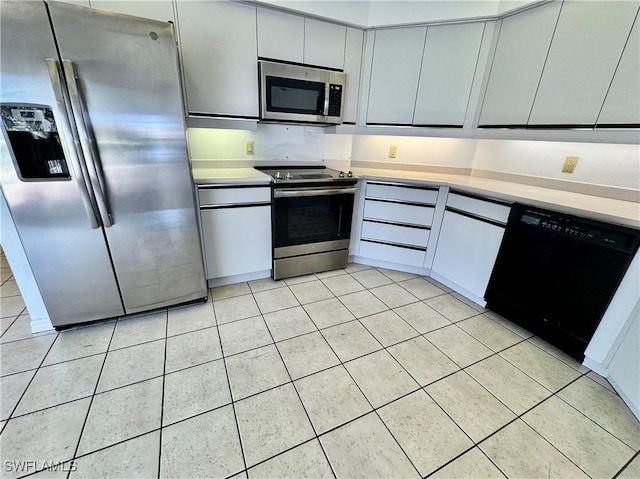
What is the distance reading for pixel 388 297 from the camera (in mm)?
2340

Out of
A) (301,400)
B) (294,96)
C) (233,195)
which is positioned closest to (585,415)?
(301,400)

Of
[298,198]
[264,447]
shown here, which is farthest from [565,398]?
[298,198]

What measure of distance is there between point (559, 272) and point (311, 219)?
1.80 meters

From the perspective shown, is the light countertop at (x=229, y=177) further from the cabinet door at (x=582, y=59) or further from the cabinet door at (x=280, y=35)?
the cabinet door at (x=582, y=59)

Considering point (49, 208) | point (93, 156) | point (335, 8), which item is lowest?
point (49, 208)

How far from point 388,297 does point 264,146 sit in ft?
5.99

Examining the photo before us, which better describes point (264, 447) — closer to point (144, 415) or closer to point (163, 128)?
point (144, 415)

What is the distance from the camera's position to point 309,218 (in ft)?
7.95

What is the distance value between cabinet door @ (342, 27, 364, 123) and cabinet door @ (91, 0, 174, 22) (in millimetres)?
1383

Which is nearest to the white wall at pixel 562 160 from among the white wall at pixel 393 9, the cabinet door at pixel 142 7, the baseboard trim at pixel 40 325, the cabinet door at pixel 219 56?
the white wall at pixel 393 9

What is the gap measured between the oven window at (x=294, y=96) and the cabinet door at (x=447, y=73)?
905mm

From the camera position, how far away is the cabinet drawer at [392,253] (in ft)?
8.74

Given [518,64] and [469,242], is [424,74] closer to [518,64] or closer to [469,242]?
[518,64]

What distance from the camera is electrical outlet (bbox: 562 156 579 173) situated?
2.05 meters
